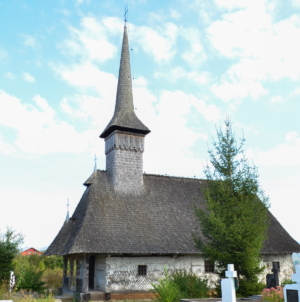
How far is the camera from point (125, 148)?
23.4 meters

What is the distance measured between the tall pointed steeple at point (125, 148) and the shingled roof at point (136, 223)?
63 cm

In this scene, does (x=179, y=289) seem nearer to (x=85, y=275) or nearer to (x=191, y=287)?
(x=191, y=287)

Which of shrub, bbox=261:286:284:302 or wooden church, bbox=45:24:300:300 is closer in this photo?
shrub, bbox=261:286:284:302

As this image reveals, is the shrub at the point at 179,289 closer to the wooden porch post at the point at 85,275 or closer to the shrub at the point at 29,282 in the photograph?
the wooden porch post at the point at 85,275

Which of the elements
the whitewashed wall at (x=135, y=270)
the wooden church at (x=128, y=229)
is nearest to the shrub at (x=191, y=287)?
the whitewashed wall at (x=135, y=270)

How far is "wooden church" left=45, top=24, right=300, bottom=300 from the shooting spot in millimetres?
18938

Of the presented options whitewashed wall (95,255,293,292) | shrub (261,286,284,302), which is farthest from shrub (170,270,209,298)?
whitewashed wall (95,255,293,292)

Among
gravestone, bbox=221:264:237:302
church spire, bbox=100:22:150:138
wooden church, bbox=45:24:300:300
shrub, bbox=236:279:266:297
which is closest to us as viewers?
gravestone, bbox=221:264:237:302

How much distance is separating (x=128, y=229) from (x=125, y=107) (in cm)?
885

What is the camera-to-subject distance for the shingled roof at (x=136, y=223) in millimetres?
18953

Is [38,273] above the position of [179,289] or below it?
above

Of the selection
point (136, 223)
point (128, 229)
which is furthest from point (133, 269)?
point (136, 223)

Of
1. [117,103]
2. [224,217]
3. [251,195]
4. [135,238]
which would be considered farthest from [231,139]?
[117,103]

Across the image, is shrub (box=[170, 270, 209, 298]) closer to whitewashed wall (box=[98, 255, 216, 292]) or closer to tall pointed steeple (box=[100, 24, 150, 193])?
whitewashed wall (box=[98, 255, 216, 292])
